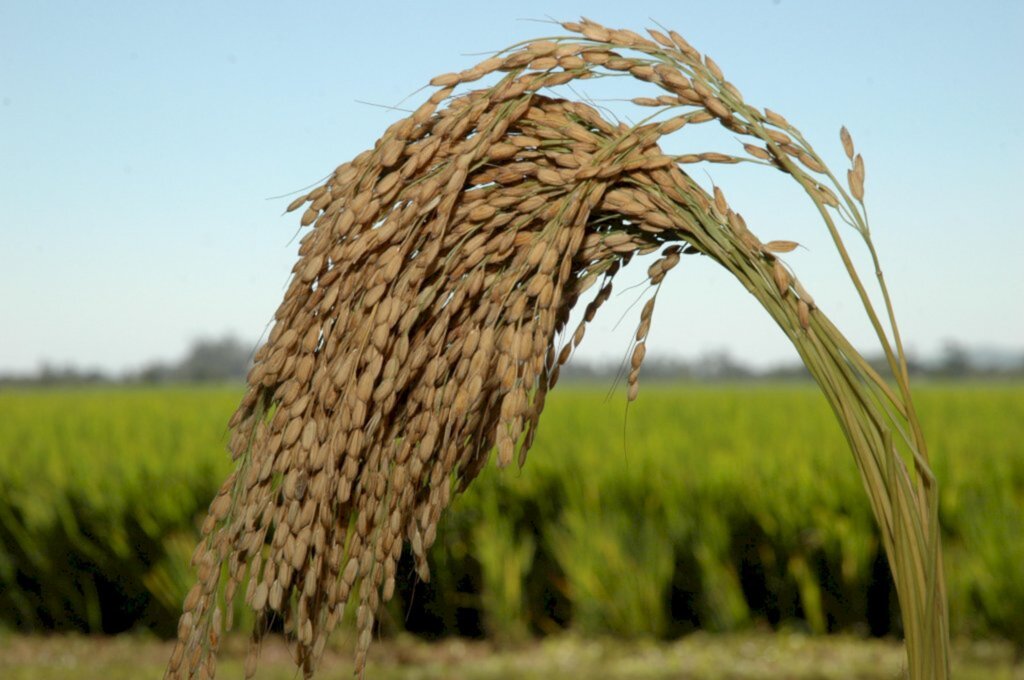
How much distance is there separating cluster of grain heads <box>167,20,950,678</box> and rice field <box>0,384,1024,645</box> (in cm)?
367

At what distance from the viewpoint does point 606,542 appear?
5.29 meters

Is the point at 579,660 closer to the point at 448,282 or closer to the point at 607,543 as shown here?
the point at 607,543

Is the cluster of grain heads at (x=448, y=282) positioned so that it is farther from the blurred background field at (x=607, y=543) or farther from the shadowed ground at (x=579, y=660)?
the blurred background field at (x=607, y=543)

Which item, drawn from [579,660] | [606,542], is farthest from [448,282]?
[579,660]

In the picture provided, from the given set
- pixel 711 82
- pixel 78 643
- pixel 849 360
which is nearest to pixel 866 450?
pixel 849 360

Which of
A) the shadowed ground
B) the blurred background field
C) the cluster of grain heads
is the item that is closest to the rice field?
the blurred background field

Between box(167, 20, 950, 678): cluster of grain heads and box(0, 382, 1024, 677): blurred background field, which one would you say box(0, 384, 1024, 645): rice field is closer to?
box(0, 382, 1024, 677): blurred background field

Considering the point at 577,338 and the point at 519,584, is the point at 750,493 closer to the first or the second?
the point at 519,584

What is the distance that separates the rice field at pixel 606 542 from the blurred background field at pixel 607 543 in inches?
0.5

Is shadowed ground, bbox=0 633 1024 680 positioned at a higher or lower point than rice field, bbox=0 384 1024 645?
lower

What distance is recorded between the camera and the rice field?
5375 mm

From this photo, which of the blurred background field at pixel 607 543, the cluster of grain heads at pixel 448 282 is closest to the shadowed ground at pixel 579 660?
the blurred background field at pixel 607 543

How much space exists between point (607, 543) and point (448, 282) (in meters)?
3.83

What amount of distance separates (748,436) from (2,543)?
492cm
